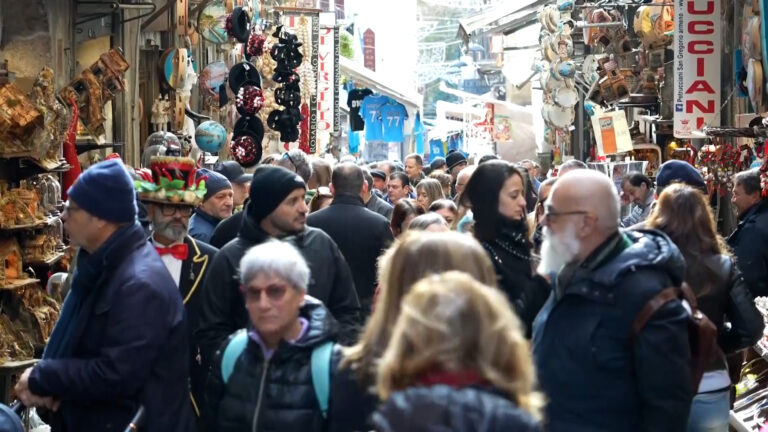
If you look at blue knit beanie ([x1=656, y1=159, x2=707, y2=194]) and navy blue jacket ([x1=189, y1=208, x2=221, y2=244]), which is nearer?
navy blue jacket ([x1=189, y1=208, x2=221, y2=244])

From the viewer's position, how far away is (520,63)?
128 ft

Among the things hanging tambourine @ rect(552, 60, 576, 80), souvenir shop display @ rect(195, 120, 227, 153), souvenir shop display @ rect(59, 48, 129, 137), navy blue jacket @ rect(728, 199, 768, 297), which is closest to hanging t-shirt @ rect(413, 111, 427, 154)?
hanging tambourine @ rect(552, 60, 576, 80)

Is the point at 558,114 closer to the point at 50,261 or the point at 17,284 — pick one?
the point at 50,261

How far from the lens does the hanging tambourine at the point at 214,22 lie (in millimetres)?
19219

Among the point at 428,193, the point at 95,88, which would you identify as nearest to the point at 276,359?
the point at 428,193

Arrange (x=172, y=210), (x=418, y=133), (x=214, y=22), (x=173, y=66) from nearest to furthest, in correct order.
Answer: (x=172, y=210) < (x=173, y=66) < (x=214, y=22) < (x=418, y=133)

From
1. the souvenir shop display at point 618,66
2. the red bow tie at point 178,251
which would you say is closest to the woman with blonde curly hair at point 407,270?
the red bow tie at point 178,251

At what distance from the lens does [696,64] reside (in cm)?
1539

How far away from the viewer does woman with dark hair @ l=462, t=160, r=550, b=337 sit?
5961 mm

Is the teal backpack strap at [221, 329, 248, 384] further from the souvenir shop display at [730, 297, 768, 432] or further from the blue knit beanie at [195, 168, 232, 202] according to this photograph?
the souvenir shop display at [730, 297, 768, 432]

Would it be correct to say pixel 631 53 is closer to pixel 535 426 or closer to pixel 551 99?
pixel 551 99

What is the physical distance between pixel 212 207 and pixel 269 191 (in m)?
2.36

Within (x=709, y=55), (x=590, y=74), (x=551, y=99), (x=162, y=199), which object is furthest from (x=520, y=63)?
(x=162, y=199)

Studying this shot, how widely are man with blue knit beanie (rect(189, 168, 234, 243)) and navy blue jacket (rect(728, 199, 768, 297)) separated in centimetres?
356
